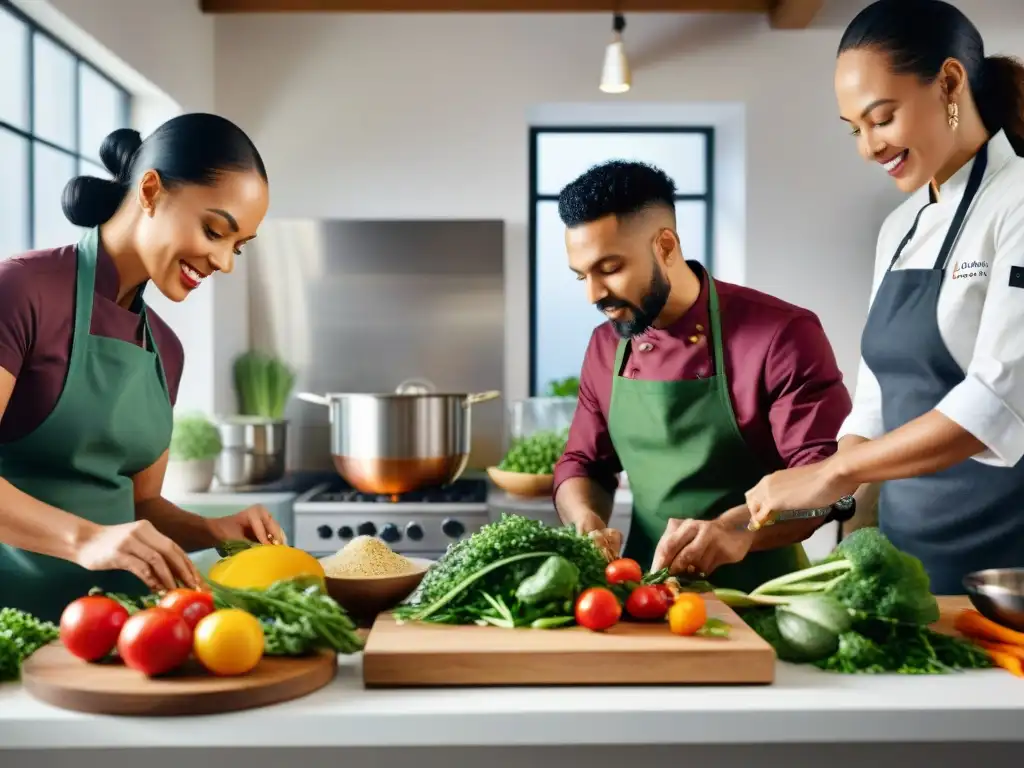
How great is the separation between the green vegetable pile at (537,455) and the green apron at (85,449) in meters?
1.92

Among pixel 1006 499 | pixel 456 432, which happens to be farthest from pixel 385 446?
pixel 1006 499

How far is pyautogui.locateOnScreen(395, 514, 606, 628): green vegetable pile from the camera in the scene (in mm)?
1467

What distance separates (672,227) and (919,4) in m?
0.65

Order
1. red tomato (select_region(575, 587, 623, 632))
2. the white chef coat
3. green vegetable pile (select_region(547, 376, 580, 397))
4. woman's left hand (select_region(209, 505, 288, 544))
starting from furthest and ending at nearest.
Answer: green vegetable pile (select_region(547, 376, 580, 397)), woman's left hand (select_region(209, 505, 288, 544)), the white chef coat, red tomato (select_region(575, 587, 623, 632))

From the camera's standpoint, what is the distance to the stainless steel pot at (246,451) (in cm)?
379

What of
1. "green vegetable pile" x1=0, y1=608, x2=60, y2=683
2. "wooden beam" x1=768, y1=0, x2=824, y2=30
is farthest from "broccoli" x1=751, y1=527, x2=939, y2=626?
"wooden beam" x1=768, y1=0, x2=824, y2=30

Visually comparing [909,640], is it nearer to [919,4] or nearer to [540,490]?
[919,4]

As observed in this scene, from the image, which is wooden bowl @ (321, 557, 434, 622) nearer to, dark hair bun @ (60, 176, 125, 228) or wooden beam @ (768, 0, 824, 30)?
dark hair bun @ (60, 176, 125, 228)

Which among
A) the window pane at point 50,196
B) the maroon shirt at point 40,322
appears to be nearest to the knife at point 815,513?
the maroon shirt at point 40,322

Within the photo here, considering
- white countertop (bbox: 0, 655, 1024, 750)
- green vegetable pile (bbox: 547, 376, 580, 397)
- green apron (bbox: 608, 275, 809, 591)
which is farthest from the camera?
green vegetable pile (bbox: 547, 376, 580, 397)

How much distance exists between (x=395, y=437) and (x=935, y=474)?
193 cm

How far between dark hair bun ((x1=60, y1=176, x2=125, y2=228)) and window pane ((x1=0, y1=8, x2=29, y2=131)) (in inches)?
54.8

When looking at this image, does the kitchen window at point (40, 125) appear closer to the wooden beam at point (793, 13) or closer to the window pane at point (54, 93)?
the window pane at point (54, 93)

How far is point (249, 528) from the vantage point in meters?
1.91
